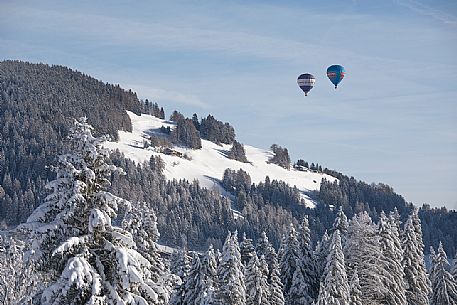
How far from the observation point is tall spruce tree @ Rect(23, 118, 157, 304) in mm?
15480

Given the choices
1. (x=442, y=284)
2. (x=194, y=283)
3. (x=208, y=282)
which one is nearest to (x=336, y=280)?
(x=208, y=282)

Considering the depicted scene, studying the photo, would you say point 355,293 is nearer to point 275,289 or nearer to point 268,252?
point 275,289

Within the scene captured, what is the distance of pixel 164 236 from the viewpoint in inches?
7318

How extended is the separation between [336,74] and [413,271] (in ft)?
195

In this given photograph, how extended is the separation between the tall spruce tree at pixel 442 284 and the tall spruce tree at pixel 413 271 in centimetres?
219

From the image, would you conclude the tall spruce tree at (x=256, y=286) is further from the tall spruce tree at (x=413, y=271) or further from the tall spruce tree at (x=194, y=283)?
the tall spruce tree at (x=413, y=271)

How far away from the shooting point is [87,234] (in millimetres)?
16125

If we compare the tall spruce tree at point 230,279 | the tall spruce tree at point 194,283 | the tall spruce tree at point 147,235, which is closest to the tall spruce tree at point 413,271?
the tall spruce tree at point 230,279

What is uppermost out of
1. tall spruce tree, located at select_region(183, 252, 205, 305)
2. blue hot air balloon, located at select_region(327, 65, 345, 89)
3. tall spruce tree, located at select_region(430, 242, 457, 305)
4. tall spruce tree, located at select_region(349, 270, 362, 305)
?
blue hot air balloon, located at select_region(327, 65, 345, 89)

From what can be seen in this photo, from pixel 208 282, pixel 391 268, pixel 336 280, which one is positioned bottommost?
pixel 208 282

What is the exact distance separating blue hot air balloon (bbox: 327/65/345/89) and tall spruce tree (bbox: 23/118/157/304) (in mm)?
86152

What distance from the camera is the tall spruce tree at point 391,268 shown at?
3738cm

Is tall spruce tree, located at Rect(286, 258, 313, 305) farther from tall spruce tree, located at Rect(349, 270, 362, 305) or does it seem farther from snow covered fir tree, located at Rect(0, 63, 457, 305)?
tall spruce tree, located at Rect(349, 270, 362, 305)

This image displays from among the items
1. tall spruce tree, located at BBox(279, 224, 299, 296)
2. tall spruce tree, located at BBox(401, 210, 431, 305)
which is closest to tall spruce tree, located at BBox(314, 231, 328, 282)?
tall spruce tree, located at BBox(279, 224, 299, 296)
